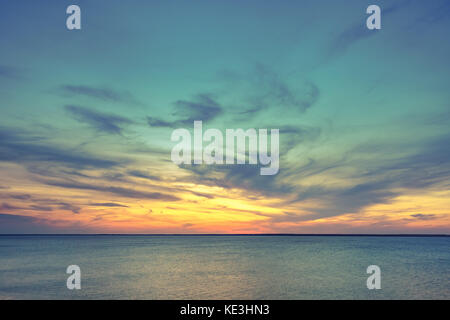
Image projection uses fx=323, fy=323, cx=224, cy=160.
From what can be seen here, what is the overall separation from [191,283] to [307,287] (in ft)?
45.5

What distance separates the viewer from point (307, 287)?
37.1m

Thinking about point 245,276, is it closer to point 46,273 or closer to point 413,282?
point 413,282
